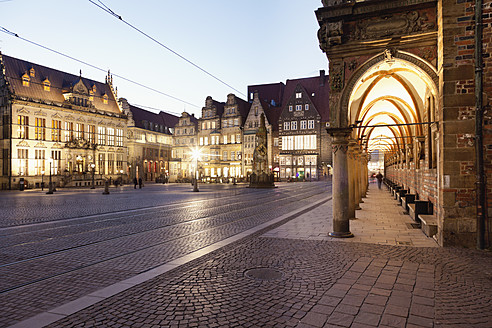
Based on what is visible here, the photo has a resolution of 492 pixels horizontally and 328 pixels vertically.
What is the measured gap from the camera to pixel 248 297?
472 cm

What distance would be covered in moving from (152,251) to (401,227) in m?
7.34

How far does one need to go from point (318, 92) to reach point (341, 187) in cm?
5661

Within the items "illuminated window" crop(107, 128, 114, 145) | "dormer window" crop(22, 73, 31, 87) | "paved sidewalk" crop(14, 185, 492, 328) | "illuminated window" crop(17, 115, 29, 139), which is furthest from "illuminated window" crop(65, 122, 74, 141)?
"paved sidewalk" crop(14, 185, 492, 328)

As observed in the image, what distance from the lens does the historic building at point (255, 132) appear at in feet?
206

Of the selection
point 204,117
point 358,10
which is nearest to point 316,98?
point 204,117

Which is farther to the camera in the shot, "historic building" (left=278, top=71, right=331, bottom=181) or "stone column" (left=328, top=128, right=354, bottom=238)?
"historic building" (left=278, top=71, right=331, bottom=181)

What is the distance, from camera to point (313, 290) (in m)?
4.97

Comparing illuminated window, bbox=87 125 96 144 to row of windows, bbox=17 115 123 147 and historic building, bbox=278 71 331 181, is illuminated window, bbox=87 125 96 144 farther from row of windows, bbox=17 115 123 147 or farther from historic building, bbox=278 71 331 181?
historic building, bbox=278 71 331 181

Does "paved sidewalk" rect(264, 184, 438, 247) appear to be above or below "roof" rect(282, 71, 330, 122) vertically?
below

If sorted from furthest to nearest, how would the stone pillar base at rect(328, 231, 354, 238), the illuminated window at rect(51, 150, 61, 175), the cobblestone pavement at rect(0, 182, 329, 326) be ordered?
the illuminated window at rect(51, 150, 61, 175), the stone pillar base at rect(328, 231, 354, 238), the cobblestone pavement at rect(0, 182, 329, 326)

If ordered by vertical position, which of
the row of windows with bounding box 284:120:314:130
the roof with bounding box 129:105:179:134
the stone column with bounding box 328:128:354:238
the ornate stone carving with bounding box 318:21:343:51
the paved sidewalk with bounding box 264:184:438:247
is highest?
the roof with bounding box 129:105:179:134

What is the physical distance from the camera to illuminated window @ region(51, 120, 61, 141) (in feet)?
147

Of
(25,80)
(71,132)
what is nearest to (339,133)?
(25,80)

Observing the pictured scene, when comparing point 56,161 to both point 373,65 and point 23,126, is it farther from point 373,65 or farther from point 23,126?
point 373,65
